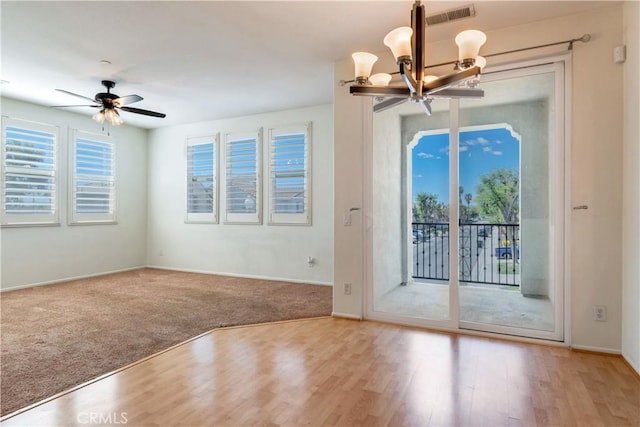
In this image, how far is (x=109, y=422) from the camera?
189cm

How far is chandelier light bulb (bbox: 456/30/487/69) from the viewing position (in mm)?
1954

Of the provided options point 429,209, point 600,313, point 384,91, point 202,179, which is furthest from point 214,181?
point 600,313

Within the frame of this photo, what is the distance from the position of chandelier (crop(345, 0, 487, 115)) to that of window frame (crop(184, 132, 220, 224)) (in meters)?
4.71

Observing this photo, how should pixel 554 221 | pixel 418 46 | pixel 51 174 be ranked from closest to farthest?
pixel 418 46, pixel 554 221, pixel 51 174

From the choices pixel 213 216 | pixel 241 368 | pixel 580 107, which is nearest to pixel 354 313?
pixel 241 368

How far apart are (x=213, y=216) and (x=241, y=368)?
4319 mm

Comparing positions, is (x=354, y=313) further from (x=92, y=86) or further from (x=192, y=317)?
(x=92, y=86)

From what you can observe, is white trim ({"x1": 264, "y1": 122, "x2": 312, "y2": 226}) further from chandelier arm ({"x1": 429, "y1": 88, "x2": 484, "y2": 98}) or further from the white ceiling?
chandelier arm ({"x1": 429, "y1": 88, "x2": 484, "y2": 98})

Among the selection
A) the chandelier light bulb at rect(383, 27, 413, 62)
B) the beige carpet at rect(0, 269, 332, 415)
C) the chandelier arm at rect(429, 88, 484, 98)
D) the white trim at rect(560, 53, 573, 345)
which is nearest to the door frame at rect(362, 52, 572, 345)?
the white trim at rect(560, 53, 573, 345)

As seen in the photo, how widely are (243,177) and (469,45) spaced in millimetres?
4819

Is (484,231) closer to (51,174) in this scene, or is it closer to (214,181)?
(214,181)

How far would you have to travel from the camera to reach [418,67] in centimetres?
Result: 202

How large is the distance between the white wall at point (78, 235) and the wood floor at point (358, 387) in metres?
4.08

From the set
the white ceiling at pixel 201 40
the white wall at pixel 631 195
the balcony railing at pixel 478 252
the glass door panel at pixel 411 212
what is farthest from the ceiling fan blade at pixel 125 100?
the white wall at pixel 631 195
